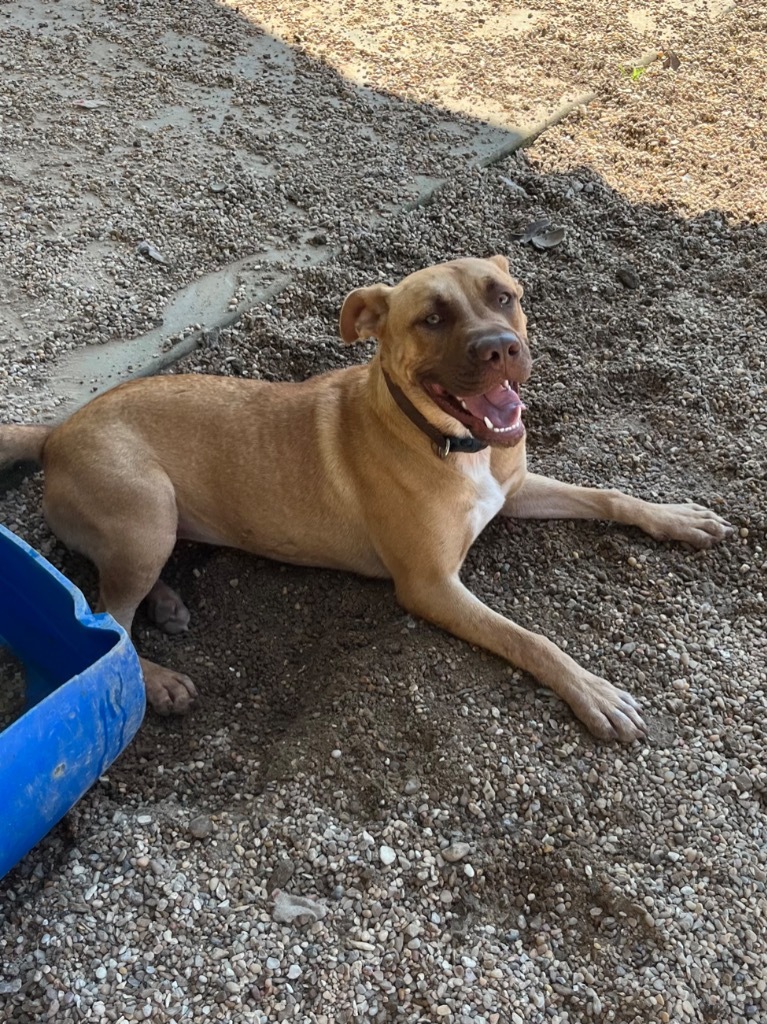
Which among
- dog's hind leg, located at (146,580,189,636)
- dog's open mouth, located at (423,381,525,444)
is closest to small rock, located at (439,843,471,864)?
dog's open mouth, located at (423,381,525,444)

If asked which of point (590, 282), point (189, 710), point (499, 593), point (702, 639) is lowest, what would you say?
point (189, 710)

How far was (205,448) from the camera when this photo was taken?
380 centimetres

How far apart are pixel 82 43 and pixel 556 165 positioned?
13.5 feet

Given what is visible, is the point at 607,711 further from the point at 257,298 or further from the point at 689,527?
the point at 257,298

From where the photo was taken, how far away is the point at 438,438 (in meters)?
3.46

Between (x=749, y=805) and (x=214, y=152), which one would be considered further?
(x=214, y=152)

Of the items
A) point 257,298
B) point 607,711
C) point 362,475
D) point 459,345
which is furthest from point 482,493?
point 257,298

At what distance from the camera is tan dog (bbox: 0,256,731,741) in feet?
11.0

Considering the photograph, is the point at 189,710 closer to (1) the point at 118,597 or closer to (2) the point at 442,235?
(1) the point at 118,597

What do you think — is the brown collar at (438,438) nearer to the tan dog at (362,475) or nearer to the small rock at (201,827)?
the tan dog at (362,475)

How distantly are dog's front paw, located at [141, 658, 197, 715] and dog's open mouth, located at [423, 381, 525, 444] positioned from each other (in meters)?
1.49

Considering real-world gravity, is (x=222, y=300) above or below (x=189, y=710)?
above

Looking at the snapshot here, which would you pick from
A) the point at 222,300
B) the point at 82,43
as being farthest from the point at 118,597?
the point at 82,43

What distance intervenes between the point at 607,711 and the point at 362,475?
4.30 ft
